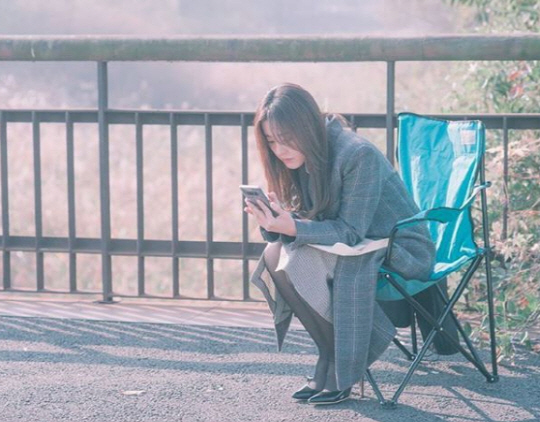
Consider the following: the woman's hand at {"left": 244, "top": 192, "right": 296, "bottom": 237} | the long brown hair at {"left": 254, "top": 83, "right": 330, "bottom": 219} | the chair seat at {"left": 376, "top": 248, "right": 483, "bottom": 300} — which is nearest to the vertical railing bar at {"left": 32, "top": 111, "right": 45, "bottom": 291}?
the long brown hair at {"left": 254, "top": 83, "right": 330, "bottom": 219}

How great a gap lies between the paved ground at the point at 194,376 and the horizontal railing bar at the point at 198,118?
0.92 metres

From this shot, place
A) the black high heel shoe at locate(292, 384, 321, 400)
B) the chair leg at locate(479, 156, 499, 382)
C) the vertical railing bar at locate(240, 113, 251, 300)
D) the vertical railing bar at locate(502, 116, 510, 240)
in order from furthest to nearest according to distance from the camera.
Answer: the vertical railing bar at locate(240, 113, 251, 300) < the vertical railing bar at locate(502, 116, 510, 240) < the chair leg at locate(479, 156, 499, 382) < the black high heel shoe at locate(292, 384, 321, 400)

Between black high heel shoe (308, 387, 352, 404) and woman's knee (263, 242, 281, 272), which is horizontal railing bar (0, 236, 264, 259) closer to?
woman's knee (263, 242, 281, 272)

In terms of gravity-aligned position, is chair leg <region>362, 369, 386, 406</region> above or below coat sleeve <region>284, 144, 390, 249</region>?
below

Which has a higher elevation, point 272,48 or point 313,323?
point 272,48

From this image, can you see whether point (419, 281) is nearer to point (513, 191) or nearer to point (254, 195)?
point (254, 195)

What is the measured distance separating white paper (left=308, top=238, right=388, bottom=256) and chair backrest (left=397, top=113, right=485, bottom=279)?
303 millimetres

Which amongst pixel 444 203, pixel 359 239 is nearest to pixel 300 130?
pixel 359 239

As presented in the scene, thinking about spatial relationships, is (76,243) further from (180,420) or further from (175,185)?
(180,420)

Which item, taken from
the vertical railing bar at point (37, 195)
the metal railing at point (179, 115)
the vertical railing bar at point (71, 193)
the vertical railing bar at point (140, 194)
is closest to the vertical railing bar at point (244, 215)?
the metal railing at point (179, 115)

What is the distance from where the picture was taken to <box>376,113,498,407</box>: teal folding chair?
4352 millimetres

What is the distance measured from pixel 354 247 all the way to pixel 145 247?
2097 millimetres

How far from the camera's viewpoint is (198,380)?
15.4ft

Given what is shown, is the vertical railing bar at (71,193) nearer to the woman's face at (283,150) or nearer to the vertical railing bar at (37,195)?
the vertical railing bar at (37,195)
